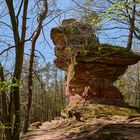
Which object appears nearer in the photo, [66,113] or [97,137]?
[97,137]

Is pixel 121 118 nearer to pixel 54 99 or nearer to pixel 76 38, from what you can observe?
pixel 76 38

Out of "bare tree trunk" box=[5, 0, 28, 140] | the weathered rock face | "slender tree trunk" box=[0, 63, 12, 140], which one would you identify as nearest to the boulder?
the weathered rock face

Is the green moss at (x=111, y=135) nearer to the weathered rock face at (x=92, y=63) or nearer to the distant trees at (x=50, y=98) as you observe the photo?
the weathered rock face at (x=92, y=63)

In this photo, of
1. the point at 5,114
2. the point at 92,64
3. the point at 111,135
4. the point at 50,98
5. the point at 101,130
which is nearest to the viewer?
the point at 5,114

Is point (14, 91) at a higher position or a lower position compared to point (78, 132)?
higher

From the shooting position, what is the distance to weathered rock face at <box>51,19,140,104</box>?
1931cm

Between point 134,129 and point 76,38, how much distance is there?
872cm

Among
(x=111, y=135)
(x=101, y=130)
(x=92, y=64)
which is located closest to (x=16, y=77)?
(x=111, y=135)

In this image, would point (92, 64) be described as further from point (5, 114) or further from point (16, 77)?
point (5, 114)

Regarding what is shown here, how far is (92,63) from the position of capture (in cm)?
1953

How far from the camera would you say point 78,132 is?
14.0 m

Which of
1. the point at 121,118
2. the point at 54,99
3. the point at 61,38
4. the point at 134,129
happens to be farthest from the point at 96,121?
the point at 54,99

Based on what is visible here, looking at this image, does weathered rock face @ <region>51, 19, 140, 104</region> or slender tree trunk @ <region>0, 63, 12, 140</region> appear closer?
slender tree trunk @ <region>0, 63, 12, 140</region>

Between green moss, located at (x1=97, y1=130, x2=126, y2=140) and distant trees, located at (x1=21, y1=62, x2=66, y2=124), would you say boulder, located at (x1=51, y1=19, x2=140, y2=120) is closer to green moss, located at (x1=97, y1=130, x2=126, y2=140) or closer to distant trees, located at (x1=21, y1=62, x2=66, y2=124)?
green moss, located at (x1=97, y1=130, x2=126, y2=140)
